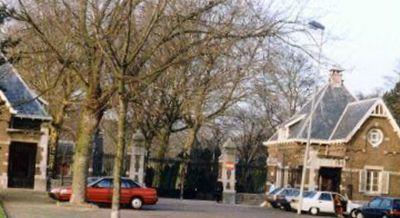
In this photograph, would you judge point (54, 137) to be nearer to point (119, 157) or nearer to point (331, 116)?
point (331, 116)

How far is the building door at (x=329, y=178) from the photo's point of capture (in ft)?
186

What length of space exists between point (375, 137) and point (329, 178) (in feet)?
14.5

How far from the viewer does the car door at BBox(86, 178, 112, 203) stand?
1455 inches

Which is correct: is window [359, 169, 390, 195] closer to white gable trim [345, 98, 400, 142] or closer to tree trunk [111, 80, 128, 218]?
white gable trim [345, 98, 400, 142]

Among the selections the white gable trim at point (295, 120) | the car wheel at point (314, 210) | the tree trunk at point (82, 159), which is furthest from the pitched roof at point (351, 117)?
the tree trunk at point (82, 159)

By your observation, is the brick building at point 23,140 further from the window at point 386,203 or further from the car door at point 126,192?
the window at point 386,203

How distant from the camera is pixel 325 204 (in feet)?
156

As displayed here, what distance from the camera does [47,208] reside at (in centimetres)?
3156

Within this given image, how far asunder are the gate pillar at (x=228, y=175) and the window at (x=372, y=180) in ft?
32.0

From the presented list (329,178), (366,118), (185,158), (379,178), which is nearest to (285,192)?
(329,178)

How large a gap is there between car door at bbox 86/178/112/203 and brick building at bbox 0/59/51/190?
1151 cm

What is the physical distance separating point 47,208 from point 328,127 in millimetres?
31304

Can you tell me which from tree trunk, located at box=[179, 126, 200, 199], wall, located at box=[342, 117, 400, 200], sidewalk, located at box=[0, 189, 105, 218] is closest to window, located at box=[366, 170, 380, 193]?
wall, located at box=[342, 117, 400, 200]

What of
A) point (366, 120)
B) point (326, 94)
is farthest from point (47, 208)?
point (326, 94)
